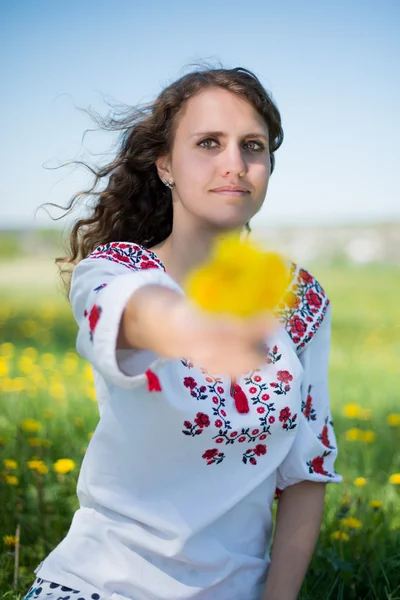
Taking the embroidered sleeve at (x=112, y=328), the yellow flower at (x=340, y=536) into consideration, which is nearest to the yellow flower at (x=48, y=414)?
the yellow flower at (x=340, y=536)

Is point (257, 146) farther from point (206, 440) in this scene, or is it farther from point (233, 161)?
point (206, 440)

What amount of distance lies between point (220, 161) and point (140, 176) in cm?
43

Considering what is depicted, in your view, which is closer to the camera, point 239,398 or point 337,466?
point 239,398

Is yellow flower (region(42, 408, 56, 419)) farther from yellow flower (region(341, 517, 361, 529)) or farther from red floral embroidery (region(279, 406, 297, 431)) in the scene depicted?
red floral embroidery (region(279, 406, 297, 431))

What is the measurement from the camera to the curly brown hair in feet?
5.39

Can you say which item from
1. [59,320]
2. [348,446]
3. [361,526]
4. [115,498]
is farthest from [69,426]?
[59,320]

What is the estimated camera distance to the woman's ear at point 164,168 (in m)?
1.66

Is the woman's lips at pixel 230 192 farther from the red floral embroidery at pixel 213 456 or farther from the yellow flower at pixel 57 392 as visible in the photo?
the yellow flower at pixel 57 392

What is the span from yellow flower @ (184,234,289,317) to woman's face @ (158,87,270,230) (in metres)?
0.83

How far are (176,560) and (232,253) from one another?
916mm

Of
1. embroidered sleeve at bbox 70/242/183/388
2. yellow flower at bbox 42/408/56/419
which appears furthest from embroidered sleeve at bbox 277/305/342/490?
yellow flower at bbox 42/408/56/419

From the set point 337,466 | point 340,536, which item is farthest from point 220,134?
point 337,466

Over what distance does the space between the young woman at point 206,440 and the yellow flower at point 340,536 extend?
37cm

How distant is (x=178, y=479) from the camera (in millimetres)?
1354
